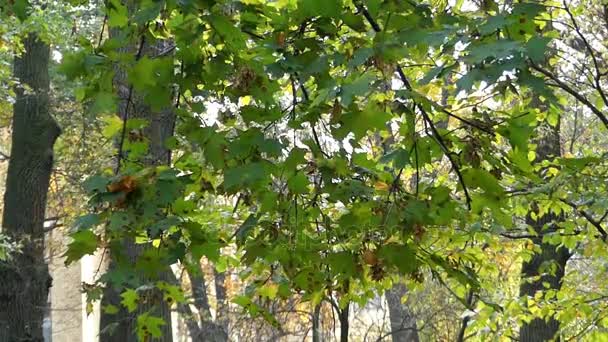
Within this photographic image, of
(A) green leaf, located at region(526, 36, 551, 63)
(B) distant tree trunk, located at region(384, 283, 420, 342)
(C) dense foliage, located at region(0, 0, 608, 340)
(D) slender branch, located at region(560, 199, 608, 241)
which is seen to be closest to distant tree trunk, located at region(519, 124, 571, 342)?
(D) slender branch, located at region(560, 199, 608, 241)

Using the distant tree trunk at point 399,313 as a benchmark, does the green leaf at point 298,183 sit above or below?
below

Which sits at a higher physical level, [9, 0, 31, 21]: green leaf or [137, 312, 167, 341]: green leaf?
[9, 0, 31, 21]: green leaf

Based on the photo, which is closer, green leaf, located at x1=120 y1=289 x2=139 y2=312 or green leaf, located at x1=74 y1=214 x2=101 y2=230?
green leaf, located at x1=74 y1=214 x2=101 y2=230

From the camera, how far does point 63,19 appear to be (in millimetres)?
10445

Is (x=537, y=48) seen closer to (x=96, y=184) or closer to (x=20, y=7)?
(x=96, y=184)

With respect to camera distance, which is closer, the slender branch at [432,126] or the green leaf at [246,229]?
the slender branch at [432,126]

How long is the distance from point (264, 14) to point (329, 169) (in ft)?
1.84

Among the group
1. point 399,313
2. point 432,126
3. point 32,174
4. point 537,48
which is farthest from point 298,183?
point 399,313

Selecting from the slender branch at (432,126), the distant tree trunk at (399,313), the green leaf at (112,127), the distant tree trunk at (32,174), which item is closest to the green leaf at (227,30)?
the slender branch at (432,126)

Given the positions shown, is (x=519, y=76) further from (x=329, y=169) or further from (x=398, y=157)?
(x=329, y=169)

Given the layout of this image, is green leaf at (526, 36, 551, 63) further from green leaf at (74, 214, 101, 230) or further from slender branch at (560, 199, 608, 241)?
slender branch at (560, 199, 608, 241)

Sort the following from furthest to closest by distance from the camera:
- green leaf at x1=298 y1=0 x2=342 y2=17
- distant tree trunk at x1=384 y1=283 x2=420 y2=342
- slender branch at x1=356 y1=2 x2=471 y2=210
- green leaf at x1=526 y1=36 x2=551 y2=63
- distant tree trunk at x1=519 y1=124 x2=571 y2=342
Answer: distant tree trunk at x1=384 y1=283 x2=420 y2=342 → distant tree trunk at x1=519 y1=124 x2=571 y2=342 → slender branch at x1=356 y1=2 x2=471 y2=210 → green leaf at x1=298 y1=0 x2=342 y2=17 → green leaf at x1=526 y1=36 x2=551 y2=63

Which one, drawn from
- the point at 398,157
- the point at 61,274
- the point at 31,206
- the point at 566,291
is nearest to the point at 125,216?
the point at 398,157

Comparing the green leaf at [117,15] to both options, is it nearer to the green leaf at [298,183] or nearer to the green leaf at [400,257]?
the green leaf at [298,183]
